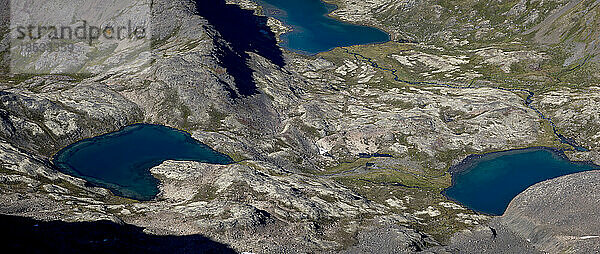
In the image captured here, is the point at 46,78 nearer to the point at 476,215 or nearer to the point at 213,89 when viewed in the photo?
the point at 213,89

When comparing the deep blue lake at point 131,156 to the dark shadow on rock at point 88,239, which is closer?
the dark shadow on rock at point 88,239

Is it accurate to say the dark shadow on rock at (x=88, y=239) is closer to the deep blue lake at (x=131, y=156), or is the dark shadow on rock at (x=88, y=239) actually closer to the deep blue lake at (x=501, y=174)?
the deep blue lake at (x=131, y=156)

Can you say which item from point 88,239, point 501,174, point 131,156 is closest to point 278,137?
point 131,156

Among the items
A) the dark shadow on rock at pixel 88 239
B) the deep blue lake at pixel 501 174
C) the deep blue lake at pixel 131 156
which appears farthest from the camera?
the deep blue lake at pixel 501 174

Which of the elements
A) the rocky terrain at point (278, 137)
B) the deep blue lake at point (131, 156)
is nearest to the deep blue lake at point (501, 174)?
the rocky terrain at point (278, 137)

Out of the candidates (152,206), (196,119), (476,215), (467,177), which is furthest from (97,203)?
(467,177)

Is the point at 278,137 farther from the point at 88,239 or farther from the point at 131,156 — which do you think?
the point at 88,239

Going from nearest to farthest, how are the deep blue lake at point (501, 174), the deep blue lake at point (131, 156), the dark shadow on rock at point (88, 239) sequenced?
the dark shadow on rock at point (88, 239)
the deep blue lake at point (131, 156)
the deep blue lake at point (501, 174)

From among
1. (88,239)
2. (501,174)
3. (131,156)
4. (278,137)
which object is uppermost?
(88,239)
